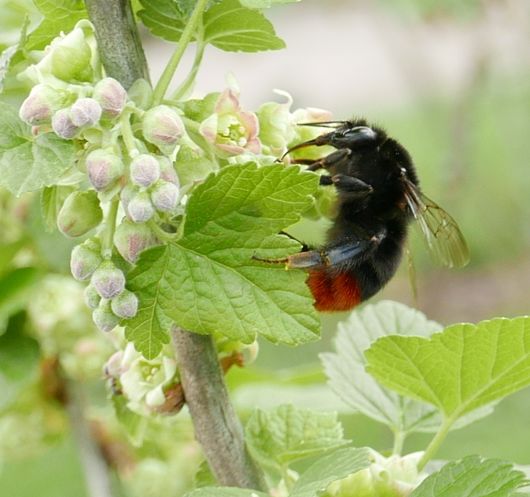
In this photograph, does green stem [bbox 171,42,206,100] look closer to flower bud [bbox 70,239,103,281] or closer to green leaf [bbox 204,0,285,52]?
green leaf [bbox 204,0,285,52]

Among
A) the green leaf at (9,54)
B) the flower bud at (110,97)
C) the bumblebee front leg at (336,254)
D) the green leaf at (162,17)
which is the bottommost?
the bumblebee front leg at (336,254)

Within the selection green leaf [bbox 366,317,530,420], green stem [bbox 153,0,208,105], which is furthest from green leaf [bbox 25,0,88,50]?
green leaf [bbox 366,317,530,420]

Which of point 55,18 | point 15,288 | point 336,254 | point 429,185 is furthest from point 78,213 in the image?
point 429,185

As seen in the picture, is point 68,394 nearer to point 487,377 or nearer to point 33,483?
point 487,377

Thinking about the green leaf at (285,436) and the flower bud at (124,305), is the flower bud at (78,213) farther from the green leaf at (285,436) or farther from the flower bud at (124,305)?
the green leaf at (285,436)

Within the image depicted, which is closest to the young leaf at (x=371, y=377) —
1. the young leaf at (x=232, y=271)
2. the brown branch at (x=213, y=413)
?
the brown branch at (x=213, y=413)

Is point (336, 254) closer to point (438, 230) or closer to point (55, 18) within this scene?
point (438, 230)
